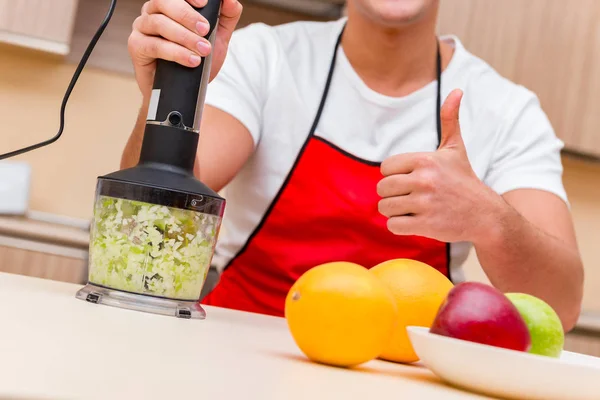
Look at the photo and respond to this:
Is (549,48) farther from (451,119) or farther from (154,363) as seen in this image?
(154,363)

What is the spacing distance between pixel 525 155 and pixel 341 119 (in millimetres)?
326

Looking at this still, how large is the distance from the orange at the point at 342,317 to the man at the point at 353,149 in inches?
24.3

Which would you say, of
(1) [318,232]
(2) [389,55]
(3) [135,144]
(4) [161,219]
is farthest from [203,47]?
(2) [389,55]

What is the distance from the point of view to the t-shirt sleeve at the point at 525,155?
1261mm

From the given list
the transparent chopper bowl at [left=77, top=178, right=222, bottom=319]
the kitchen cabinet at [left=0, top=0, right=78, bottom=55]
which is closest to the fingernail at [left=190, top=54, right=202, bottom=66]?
the transparent chopper bowl at [left=77, top=178, right=222, bottom=319]

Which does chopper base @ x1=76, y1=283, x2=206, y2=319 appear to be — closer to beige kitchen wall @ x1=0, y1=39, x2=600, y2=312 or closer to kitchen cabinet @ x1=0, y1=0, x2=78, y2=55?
kitchen cabinet @ x1=0, y1=0, x2=78, y2=55

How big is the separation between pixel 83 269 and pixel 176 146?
3.52ft

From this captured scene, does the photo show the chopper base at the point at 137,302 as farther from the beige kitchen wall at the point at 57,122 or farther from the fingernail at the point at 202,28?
the beige kitchen wall at the point at 57,122

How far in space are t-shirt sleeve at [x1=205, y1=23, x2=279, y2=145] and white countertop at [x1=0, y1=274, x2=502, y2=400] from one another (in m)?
0.64

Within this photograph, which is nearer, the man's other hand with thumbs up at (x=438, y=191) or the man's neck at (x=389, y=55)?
the man's other hand with thumbs up at (x=438, y=191)

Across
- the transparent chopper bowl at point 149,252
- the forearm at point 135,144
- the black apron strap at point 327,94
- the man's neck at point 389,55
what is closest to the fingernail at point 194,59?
the transparent chopper bowl at point 149,252

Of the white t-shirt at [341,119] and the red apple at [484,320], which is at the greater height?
the white t-shirt at [341,119]

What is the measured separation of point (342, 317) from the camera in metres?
0.47

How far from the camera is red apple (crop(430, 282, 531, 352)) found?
1.46 ft
